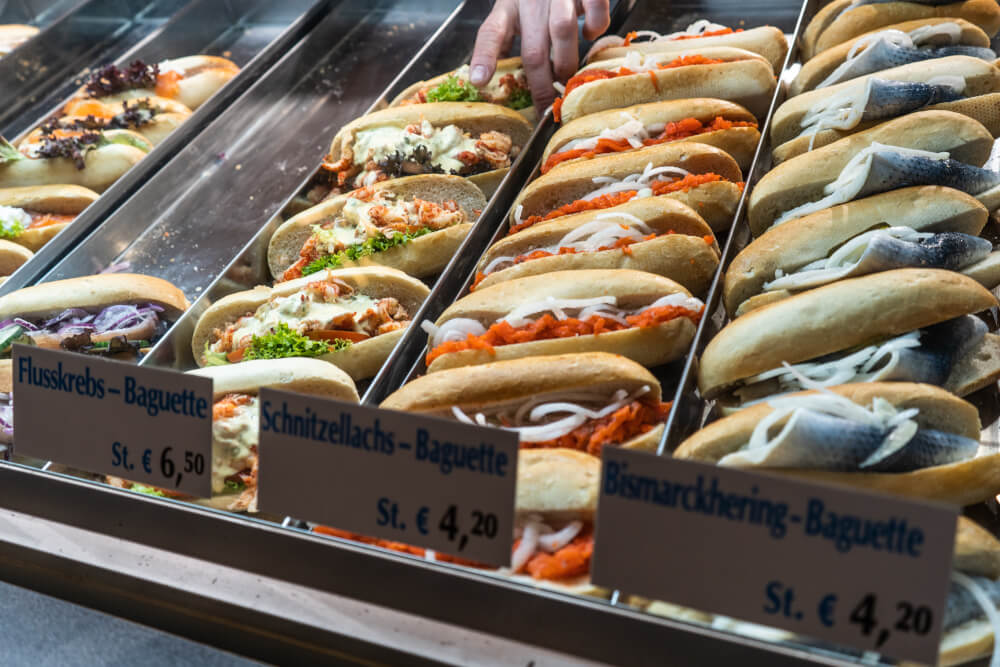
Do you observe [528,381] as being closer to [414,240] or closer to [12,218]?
[414,240]

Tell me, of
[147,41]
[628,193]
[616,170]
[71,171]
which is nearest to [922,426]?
[628,193]

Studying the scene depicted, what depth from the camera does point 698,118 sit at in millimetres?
3703

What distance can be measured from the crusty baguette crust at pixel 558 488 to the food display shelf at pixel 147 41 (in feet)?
11.8

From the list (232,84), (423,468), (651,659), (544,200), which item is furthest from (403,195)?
(651,659)

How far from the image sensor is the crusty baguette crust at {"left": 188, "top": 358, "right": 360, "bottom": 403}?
9.61ft

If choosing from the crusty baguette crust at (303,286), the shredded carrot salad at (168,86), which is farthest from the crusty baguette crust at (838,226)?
the shredded carrot salad at (168,86)

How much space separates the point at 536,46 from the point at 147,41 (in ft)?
10.2

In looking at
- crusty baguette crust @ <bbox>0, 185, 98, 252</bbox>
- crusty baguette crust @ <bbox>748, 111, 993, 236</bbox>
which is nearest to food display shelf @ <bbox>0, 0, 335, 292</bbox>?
crusty baguette crust @ <bbox>0, 185, 98, 252</bbox>

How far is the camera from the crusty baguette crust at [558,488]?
2121mm

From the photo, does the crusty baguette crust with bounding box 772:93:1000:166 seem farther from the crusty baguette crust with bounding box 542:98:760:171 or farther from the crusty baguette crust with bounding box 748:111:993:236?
the crusty baguette crust with bounding box 542:98:760:171

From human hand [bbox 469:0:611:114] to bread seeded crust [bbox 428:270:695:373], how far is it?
1.86 metres

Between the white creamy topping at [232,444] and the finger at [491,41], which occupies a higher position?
the finger at [491,41]

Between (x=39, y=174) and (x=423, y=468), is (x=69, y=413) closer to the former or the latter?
(x=423, y=468)

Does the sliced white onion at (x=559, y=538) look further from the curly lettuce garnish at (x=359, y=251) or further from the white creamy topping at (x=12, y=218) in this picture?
the white creamy topping at (x=12, y=218)
